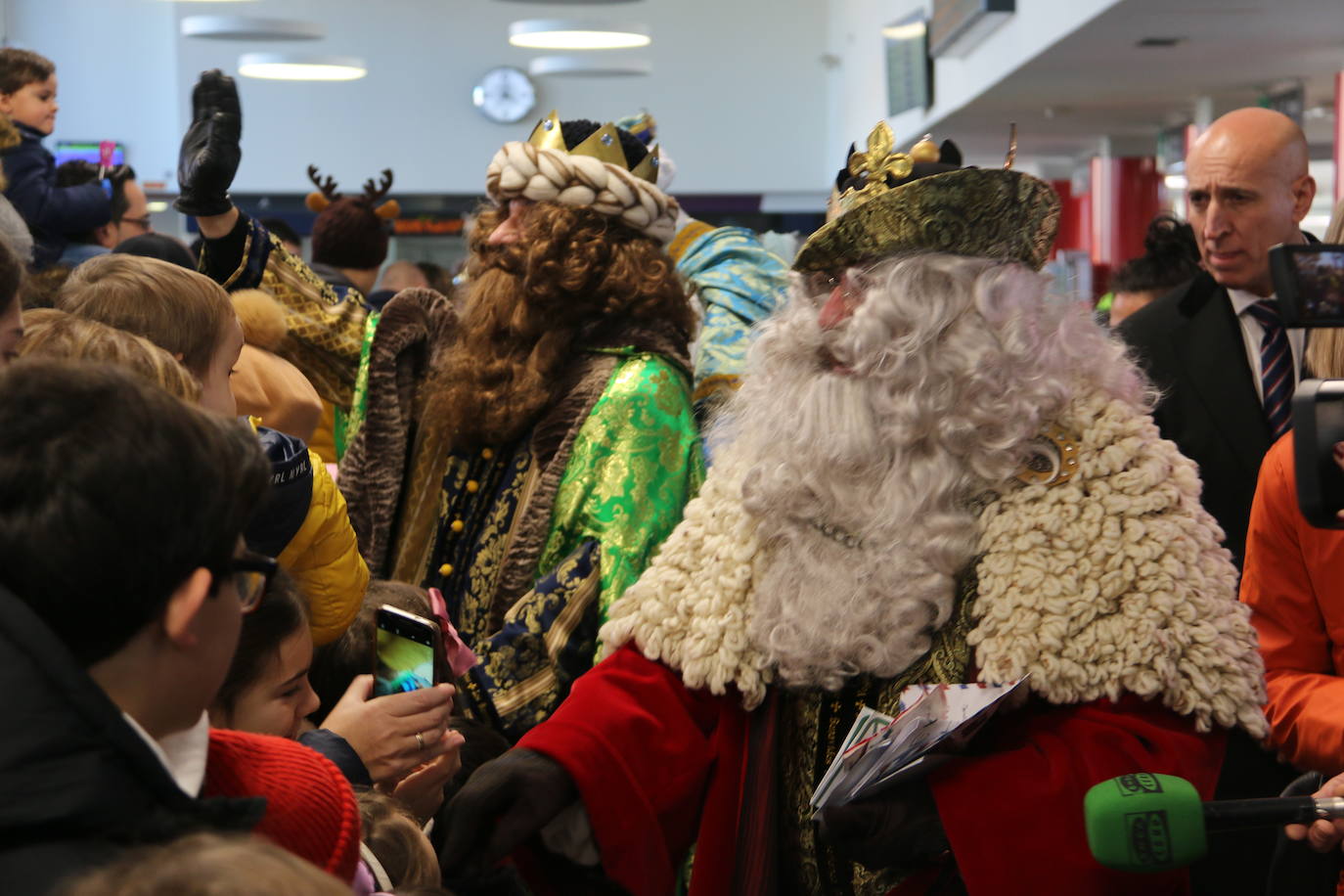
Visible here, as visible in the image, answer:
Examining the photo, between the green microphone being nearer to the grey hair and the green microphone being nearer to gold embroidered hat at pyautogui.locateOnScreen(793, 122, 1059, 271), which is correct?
the grey hair

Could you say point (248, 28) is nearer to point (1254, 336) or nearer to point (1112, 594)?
point (1254, 336)

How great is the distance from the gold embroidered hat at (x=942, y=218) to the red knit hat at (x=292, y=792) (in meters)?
1.12

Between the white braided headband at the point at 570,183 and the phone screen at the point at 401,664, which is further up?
the white braided headband at the point at 570,183

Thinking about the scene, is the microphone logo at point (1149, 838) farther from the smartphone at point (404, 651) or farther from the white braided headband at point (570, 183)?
the white braided headband at point (570, 183)

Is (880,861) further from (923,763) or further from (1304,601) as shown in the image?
(1304,601)

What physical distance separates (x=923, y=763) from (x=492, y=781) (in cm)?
54

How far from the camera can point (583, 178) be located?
2930 millimetres

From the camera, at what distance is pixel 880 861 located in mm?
1817

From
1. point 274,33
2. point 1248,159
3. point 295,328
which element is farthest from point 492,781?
point 274,33

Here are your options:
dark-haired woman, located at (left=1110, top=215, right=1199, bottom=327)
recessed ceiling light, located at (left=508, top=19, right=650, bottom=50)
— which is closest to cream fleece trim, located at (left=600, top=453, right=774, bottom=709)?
dark-haired woman, located at (left=1110, top=215, right=1199, bottom=327)

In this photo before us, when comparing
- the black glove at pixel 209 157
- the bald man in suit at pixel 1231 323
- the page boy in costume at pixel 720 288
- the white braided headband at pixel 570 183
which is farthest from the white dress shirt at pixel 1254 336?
the black glove at pixel 209 157

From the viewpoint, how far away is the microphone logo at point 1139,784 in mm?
1354

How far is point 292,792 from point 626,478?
4.81 ft

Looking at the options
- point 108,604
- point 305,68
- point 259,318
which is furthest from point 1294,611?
point 305,68
